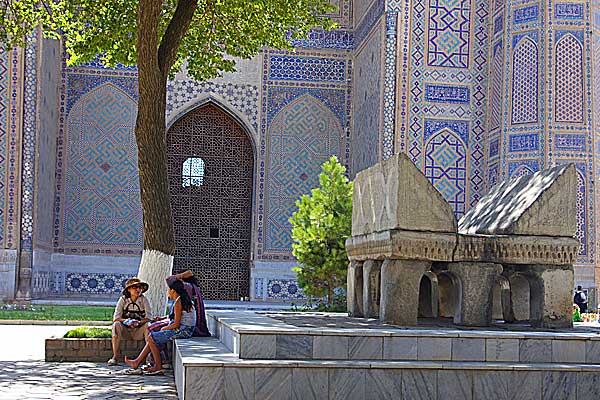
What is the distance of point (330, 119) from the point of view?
19.5 m

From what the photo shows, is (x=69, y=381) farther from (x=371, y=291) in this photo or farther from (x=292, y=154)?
(x=292, y=154)

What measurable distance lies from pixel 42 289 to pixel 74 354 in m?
9.65

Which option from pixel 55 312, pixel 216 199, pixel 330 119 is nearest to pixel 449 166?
pixel 330 119

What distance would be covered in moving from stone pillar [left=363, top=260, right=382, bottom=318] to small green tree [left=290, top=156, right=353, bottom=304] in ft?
16.3

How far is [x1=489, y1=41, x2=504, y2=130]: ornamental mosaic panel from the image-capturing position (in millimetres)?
16297

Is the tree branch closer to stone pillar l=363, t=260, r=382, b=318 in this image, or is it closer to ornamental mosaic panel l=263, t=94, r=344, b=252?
stone pillar l=363, t=260, r=382, b=318

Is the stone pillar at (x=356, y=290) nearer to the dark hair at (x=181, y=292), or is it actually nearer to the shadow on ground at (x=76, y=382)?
the dark hair at (x=181, y=292)

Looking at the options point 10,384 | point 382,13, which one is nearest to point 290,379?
point 10,384

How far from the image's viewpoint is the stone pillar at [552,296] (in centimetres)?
731

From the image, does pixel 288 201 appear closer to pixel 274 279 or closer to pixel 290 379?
pixel 274 279

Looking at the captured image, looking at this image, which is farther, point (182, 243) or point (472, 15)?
point (182, 243)

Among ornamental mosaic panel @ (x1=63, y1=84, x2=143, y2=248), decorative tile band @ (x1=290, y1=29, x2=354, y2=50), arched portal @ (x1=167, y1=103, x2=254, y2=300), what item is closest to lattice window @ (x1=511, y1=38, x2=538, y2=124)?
decorative tile band @ (x1=290, y1=29, x2=354, y2=50)

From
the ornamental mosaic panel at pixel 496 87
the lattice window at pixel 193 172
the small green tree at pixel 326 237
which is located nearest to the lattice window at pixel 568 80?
the ornamental mosaic panel at pixel 496 87

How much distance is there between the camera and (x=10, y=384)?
22.2 ft
